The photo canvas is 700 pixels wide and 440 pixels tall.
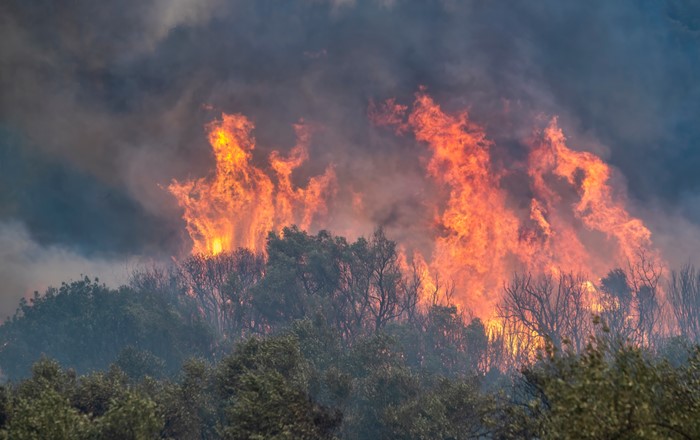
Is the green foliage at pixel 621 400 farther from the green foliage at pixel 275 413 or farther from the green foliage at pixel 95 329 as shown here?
the green foliage at pixel 95 329

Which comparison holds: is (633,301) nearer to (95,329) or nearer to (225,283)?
(225,283)

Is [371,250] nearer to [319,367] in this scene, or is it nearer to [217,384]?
[319,367]

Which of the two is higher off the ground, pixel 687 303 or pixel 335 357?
pixel 687 303

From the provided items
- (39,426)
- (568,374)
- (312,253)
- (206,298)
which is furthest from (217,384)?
(206,298)

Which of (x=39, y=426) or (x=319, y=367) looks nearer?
(x=39, y=426)

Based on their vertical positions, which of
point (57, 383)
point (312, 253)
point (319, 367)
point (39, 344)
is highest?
point (312, 253)

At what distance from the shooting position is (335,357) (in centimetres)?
8825

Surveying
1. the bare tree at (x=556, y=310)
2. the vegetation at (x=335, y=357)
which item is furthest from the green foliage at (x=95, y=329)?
the bare tree at (x=556, y=310)

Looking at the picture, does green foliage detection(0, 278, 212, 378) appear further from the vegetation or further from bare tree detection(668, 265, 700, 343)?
bare tree detection(668, 265, 700, 343)

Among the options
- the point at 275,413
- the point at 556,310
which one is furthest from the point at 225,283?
the point at 275,413

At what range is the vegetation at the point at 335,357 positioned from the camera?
24.3 metres

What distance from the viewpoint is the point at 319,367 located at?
3172 inches

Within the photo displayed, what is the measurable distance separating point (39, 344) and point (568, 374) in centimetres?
17814

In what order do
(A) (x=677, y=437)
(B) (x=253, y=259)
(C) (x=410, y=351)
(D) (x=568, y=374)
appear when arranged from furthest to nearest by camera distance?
(B) (x=253, y=259)
(C) (x=410, y=351)
(D) (x=568, y=374)
(A) (x=677, y=437)
